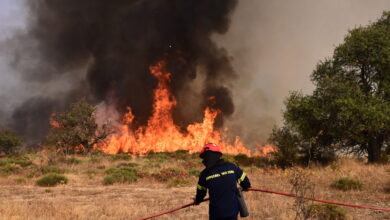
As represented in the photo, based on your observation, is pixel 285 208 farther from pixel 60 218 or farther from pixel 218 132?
pixel 218 132

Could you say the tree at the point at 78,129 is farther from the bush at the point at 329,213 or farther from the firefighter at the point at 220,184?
the firefighter at the point at 220,184

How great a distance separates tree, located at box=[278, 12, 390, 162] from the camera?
19531mm

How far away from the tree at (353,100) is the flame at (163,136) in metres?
22.2

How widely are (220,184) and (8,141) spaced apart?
59738 millimetres

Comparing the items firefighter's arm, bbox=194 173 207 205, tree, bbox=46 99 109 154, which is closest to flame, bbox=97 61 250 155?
tree, bbox=46 99 109 154

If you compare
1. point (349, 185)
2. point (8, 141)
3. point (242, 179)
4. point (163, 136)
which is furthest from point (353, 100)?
point (8, 141)

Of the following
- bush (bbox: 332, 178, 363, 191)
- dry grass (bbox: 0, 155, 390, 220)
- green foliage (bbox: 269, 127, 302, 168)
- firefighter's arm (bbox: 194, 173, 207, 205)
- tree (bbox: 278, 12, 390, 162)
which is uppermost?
tree (bbox: 278, 12, 390, 162)

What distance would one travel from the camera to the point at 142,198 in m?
11.8

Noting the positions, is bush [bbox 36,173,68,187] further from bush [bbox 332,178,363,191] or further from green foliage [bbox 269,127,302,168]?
green foliage [bbox 269,127,302,168]

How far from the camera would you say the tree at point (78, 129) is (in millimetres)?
37281

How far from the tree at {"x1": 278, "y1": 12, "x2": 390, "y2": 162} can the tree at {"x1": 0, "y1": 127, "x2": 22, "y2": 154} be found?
168 ft

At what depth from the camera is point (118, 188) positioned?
14312mm

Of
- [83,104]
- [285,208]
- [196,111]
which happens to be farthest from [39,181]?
[196,111]

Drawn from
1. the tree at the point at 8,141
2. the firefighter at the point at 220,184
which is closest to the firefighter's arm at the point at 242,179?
the firefighter at the point at 220,184
